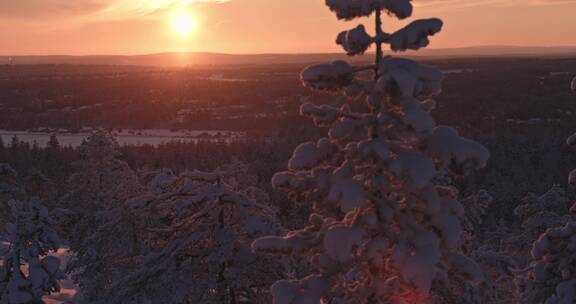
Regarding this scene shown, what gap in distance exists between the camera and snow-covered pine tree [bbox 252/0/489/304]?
5574mm

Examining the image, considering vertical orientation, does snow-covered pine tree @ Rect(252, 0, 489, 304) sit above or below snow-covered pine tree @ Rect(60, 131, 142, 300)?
above

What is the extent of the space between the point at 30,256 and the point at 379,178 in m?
12.5

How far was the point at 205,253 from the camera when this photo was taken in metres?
8.93

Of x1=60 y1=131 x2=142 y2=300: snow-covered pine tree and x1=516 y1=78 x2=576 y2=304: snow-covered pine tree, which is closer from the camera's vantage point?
x1=516 y1=78 x2=576 y2=304: snow-covered pine tree

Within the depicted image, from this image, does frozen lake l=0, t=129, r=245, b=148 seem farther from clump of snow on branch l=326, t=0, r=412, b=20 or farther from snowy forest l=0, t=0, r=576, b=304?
clump of snow on branch l=326, t=0, r=412, b=20

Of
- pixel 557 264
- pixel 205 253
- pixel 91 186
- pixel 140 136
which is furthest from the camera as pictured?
pixel 140 136

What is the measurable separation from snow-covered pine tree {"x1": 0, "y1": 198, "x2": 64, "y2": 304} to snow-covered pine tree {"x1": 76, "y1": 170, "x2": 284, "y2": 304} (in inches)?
271

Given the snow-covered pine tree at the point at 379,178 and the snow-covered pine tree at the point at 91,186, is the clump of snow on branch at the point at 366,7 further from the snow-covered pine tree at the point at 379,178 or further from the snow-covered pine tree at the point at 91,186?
the snow-covered pine tree at the point at 91,186

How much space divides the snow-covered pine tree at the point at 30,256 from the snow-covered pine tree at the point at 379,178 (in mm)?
10542

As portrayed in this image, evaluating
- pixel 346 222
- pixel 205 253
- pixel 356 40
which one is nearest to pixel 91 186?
pixel 205 253

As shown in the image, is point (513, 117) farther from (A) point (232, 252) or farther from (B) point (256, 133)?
(A) point (232, 252)

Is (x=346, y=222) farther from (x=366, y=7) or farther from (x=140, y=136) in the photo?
(x=140, y=136)

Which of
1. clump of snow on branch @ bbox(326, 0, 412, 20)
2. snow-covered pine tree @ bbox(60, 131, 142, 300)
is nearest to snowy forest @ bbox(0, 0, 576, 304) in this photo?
clump of snow on branch @ bbox(326, 0, 412, 20)

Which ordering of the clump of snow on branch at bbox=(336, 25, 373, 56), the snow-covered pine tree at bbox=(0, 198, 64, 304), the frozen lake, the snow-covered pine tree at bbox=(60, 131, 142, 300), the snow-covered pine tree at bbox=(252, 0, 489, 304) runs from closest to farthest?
the snow-covered pine tree at bbox=(252, 0, 489, 304)
the clump of snow on branch at bbox=(336, 25, 373, 56)
the snow-covered pine tree at bbox=(0, 198, 64, 304)
the snow-covered pine tree at bbox=(60, 131, 142, 300)
the frozen lake
